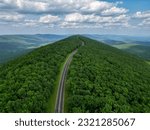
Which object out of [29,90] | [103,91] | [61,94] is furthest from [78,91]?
[29,90]

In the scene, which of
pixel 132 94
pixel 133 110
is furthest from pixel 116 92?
pixel 133 110

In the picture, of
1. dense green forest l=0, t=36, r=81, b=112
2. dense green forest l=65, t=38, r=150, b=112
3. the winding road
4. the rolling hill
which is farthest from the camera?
dense green forest l=65, t=38, r=150, b=112

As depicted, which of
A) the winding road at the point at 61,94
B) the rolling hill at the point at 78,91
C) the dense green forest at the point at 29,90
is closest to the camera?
the dense green forest at the point at 29,90

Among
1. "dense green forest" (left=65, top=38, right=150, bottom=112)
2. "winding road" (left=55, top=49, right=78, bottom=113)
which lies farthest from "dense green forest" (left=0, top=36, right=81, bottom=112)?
"dense green forest" (left=65, top=38, right=150, bottom=112)

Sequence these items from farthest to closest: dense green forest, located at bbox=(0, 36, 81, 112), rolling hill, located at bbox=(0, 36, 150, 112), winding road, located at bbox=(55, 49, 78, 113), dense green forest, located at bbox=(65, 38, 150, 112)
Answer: dense green forest, located at bbox=(65, 38, 150, 112) < winding road, located at bbox=(55, 49, 78, 113) < rolling hill, located at bbox=(0, 36, 150, 112) < dense green forest, located at bbox=(0, 36, 81, 112)

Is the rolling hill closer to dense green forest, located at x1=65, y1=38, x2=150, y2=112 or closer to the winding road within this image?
Result: dense green forest, located at x1=65, y1=38, x2=150, y2=112

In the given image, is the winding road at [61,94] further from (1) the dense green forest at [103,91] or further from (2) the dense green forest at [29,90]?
(2) the dense green forest at [29,90]

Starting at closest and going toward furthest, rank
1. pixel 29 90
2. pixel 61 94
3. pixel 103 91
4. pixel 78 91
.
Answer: pixel 29 90 < pixel 78 91 < pixel 61 94 < pixel 103 91

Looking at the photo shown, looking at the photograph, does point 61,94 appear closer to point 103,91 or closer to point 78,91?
point 78,91

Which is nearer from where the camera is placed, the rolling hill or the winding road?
the rolling hill

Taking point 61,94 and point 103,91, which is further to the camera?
point 103,91

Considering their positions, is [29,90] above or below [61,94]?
above

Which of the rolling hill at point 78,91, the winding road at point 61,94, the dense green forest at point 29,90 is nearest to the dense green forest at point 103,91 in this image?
the rolling hill at point 78,91
